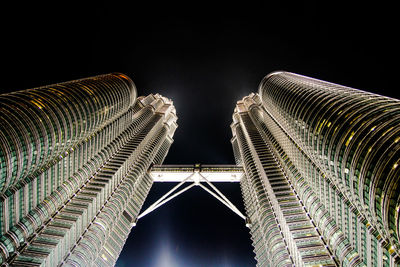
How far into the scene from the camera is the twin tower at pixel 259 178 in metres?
49.4

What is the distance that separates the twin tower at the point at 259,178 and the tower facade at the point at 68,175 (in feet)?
1.02

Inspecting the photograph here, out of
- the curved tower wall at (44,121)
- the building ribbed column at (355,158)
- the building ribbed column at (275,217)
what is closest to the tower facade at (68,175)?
the curved tower wall at (44,121)

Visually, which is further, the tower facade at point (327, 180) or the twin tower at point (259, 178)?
the twin tower at point (259, 178)

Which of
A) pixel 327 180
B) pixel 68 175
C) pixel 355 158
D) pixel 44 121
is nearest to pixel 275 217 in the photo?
pixel 327 180

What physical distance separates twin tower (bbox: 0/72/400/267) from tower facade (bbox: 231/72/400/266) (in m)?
0.26

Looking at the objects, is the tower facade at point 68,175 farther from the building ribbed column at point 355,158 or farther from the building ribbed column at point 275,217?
the building ribbed column at point 355,158

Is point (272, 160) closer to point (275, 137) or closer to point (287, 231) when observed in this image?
point (275, 137)

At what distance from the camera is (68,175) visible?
3460 inches

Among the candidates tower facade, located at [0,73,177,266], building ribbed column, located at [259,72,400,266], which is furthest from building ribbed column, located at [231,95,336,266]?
tower facade, located at [0,73,177,266]

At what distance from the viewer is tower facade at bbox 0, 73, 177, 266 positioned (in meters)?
60.9

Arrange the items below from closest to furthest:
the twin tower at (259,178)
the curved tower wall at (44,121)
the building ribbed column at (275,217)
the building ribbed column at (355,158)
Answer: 1. the building ribbed column at (355,158)
2. the twin tower at (259,178)
3. the curved tower wall at (44,121)
4. the building ribbed column at (275,217)

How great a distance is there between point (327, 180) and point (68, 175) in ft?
233

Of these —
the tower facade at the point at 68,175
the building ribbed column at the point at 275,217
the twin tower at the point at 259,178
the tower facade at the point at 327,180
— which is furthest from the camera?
the building ribbed column at the point at 275,217

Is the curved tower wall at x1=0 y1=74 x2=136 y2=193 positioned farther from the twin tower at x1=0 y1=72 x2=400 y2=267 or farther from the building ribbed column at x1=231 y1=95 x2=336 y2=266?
the building ribbed column at x1=231 y1=95 x2=336 y2=266
